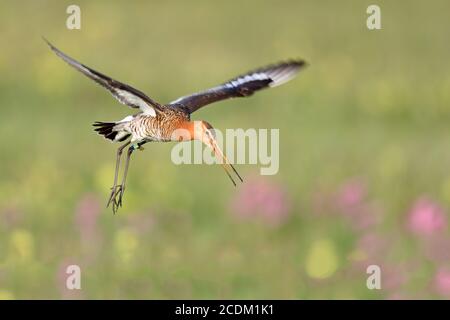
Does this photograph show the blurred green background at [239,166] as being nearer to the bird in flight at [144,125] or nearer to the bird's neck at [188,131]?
the bird in flight at [144,125]

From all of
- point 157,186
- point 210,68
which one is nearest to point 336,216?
point 157,186

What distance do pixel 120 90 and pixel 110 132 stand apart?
0.34 m

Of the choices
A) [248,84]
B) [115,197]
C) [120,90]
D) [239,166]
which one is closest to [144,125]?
[120,90]

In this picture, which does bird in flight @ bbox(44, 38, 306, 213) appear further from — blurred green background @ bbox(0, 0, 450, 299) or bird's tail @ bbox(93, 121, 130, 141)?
blurred green background @ bbox(0, 0, 450, 299)

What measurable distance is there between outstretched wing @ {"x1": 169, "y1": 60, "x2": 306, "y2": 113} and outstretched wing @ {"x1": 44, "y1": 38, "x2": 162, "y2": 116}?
468mm

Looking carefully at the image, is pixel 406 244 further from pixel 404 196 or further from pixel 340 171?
pixel 340 171

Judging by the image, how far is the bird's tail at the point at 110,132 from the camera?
5.45 m

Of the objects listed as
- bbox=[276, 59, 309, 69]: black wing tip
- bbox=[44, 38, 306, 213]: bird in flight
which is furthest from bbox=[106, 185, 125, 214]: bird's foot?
bbox=[276, 59, 309, 69]: black wing tip

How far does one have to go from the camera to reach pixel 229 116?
12344mm

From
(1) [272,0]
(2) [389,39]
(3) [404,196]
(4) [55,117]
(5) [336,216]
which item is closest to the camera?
(5) [336,216]

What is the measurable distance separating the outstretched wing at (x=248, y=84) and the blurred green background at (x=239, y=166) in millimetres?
1418

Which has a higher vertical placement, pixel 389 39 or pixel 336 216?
pixel 389 39

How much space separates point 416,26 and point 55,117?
4.82 m

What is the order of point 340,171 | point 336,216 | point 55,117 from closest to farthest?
point 336,216
point 340,171
point 55,117
